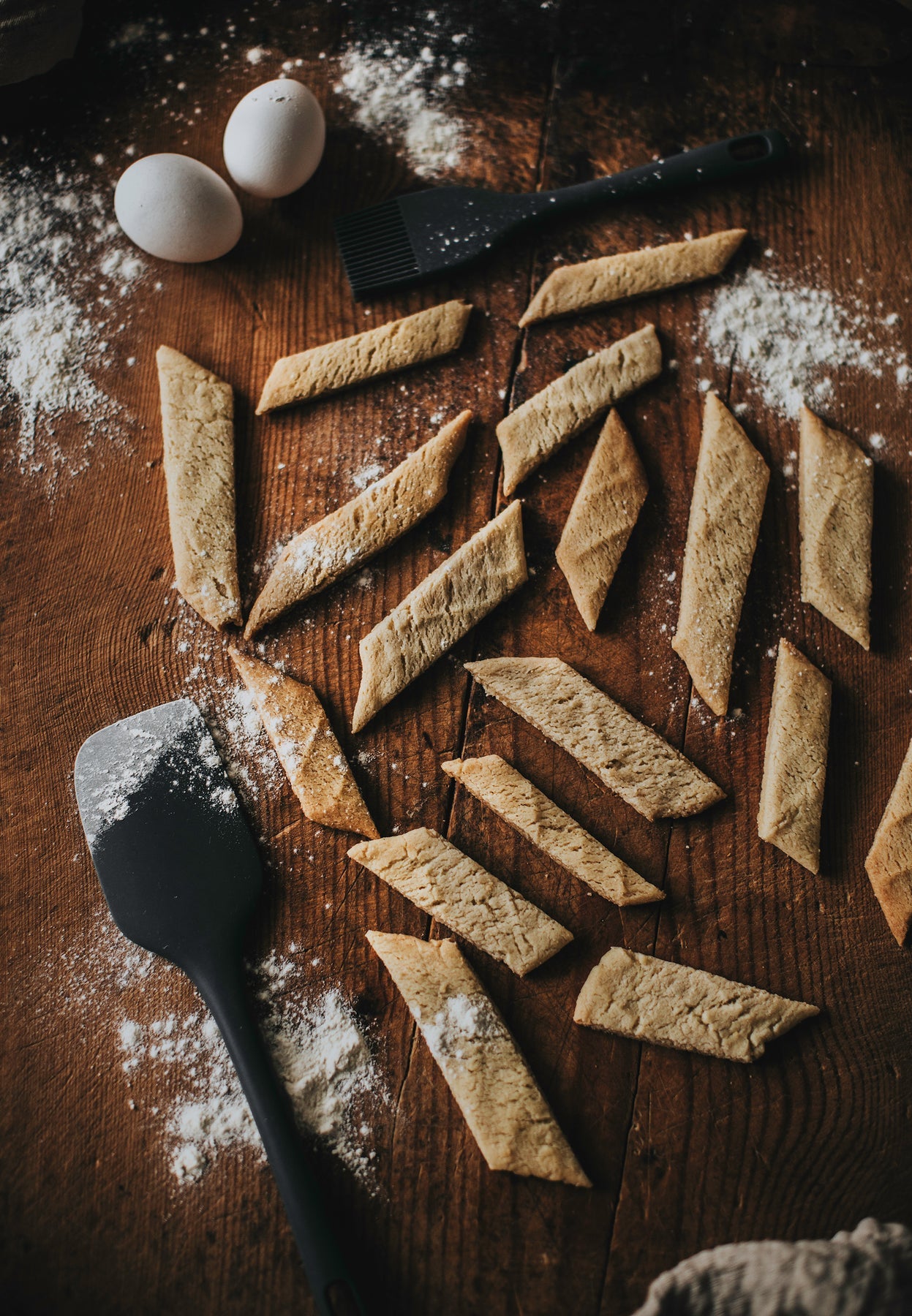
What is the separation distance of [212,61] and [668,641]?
1.34m

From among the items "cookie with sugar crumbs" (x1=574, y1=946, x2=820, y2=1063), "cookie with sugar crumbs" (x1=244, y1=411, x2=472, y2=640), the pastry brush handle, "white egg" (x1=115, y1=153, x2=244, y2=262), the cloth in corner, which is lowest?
the cloth in corner

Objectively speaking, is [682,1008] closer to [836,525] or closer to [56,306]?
[836,525]

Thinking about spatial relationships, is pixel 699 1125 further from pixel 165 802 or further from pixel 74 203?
pixel 74 203

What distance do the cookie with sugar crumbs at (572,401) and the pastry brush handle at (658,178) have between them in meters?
0.25

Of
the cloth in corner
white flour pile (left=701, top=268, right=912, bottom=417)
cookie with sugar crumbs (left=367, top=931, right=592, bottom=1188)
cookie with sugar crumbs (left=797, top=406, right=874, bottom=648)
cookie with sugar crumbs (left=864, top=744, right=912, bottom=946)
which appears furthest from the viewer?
white flour pile (left=701, top=268, right=912, bottom=417)

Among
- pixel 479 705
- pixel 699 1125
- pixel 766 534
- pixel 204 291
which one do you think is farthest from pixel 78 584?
pixel 699 1125

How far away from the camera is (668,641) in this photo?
1293mm

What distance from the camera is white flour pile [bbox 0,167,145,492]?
138cm

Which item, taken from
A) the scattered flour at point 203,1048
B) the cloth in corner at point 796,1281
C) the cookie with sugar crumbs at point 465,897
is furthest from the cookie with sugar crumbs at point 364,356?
the cloth in corner at point 796,1281

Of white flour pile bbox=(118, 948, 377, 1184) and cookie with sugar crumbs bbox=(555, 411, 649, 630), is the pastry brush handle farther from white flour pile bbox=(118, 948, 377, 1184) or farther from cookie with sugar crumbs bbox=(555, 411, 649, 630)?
white flour pile bbox=(118, 948, 377, 1184)

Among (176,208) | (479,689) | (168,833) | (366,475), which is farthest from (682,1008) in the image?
(176,208)

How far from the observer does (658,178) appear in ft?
4.65

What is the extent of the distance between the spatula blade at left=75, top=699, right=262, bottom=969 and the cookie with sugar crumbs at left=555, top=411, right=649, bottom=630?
0.62 m

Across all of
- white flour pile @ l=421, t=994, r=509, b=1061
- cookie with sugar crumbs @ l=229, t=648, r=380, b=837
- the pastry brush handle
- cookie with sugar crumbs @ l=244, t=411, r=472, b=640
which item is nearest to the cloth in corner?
white flour pile @ l=421, t=994, r=509, b=1061
